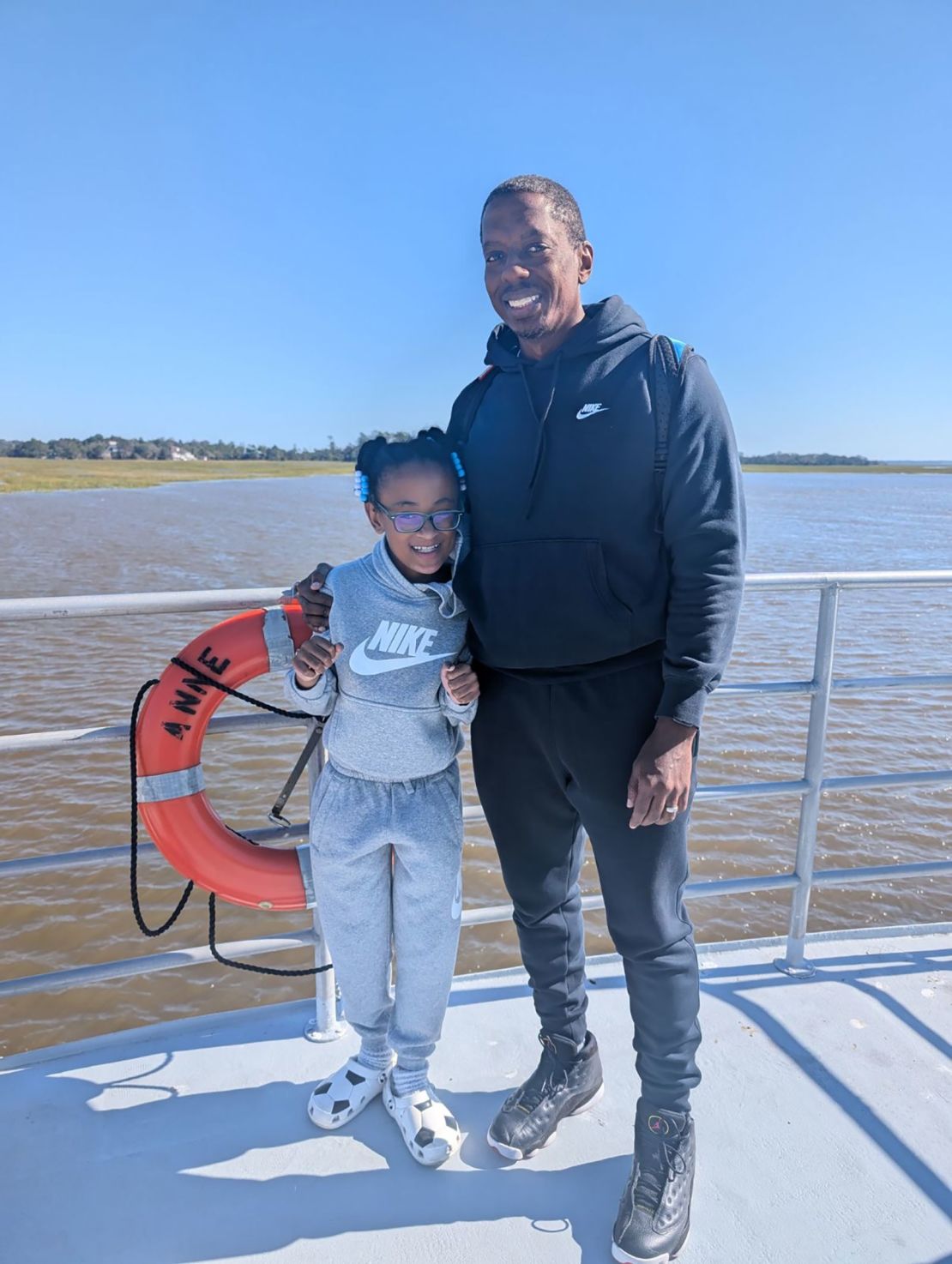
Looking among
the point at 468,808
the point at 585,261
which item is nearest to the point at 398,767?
the point at 468,808

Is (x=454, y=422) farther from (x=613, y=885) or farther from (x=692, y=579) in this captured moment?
(x=613, y=885)

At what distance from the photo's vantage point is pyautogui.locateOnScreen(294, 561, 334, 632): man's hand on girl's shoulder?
1.52 m

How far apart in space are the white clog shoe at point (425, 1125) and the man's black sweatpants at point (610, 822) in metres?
0.37

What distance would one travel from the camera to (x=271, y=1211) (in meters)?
1.46

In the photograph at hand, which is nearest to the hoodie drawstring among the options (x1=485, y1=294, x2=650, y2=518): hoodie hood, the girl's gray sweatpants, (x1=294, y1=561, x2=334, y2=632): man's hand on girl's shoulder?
(x1=485, y1=294, x2=650, y2=518): hoodie hood

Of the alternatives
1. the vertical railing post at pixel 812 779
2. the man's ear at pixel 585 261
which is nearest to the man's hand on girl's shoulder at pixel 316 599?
the man's ear at pixel 585 261

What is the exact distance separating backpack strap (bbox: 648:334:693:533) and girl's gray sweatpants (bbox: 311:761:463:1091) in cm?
65

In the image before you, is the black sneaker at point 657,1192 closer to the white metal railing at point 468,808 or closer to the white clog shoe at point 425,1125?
the white clog shoe at point 425,1125

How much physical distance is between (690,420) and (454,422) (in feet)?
1.52

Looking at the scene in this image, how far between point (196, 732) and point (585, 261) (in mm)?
1133

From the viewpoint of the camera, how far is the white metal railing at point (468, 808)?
1598 mm

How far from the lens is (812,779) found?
2115mm

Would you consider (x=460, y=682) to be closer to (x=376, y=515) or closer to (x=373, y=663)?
(x=373, y=663)

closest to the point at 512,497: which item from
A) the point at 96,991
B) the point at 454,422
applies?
the point at 454,422
